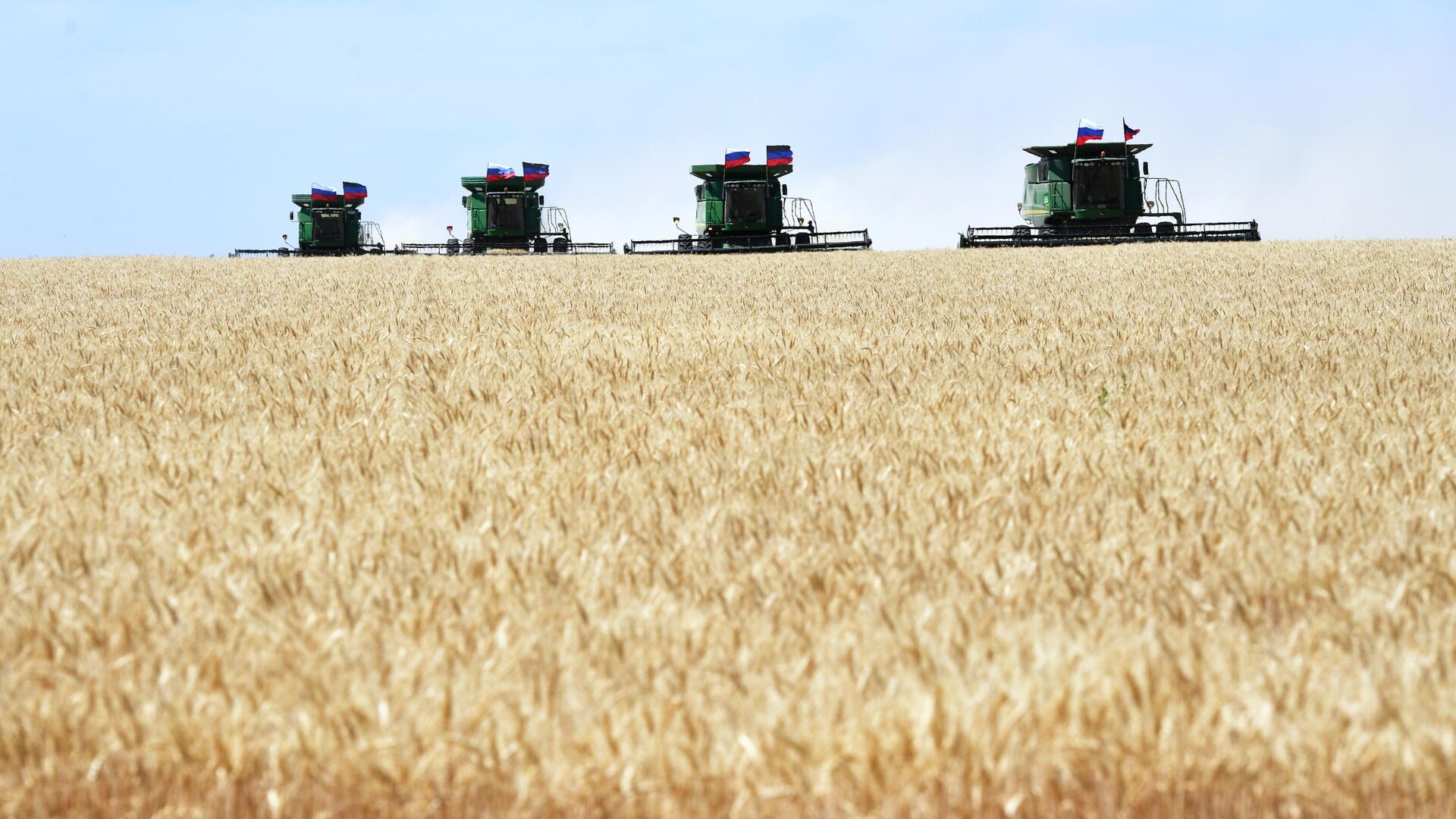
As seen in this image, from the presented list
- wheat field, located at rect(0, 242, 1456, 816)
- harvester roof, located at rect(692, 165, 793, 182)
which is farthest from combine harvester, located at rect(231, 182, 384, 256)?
wheat field, located at rect(0, 242, 1456, 816)

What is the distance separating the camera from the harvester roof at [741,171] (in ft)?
135

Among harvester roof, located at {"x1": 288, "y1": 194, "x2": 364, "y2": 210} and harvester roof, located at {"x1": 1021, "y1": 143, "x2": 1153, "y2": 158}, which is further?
harvester roof, located at {"x1": 288, "y1": 194, "x2": 364, "y2": 210}

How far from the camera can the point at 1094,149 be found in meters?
37.7

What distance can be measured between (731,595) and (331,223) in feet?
160

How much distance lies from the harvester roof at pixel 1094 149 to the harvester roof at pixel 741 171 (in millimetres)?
8174

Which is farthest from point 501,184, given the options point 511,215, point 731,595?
point 731,595

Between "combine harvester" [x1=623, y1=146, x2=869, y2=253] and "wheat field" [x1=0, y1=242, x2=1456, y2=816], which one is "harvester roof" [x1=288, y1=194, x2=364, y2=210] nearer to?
"combine harvester" [x1=623, y1=146, x2=869, y2=253]

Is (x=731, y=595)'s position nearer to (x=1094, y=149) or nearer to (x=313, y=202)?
(x=1094, y=149)

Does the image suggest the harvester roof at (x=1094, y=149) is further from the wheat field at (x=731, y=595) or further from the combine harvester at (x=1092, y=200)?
the wheat field at (x=731, y=595)

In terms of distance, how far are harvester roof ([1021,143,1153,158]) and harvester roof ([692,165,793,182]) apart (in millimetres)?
8174

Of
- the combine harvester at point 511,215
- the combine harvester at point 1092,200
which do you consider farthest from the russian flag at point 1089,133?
the combine harvester at point 511,215

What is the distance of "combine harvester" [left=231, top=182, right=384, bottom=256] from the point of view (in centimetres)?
4869

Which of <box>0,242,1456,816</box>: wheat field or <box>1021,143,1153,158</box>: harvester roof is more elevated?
<box>1021,143,1153,158</box>: harvester roof

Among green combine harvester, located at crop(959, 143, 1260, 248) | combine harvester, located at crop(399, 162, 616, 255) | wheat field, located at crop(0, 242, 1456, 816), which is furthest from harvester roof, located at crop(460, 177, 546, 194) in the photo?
wheat field, located at crop(0, 242, 1456, 816)
